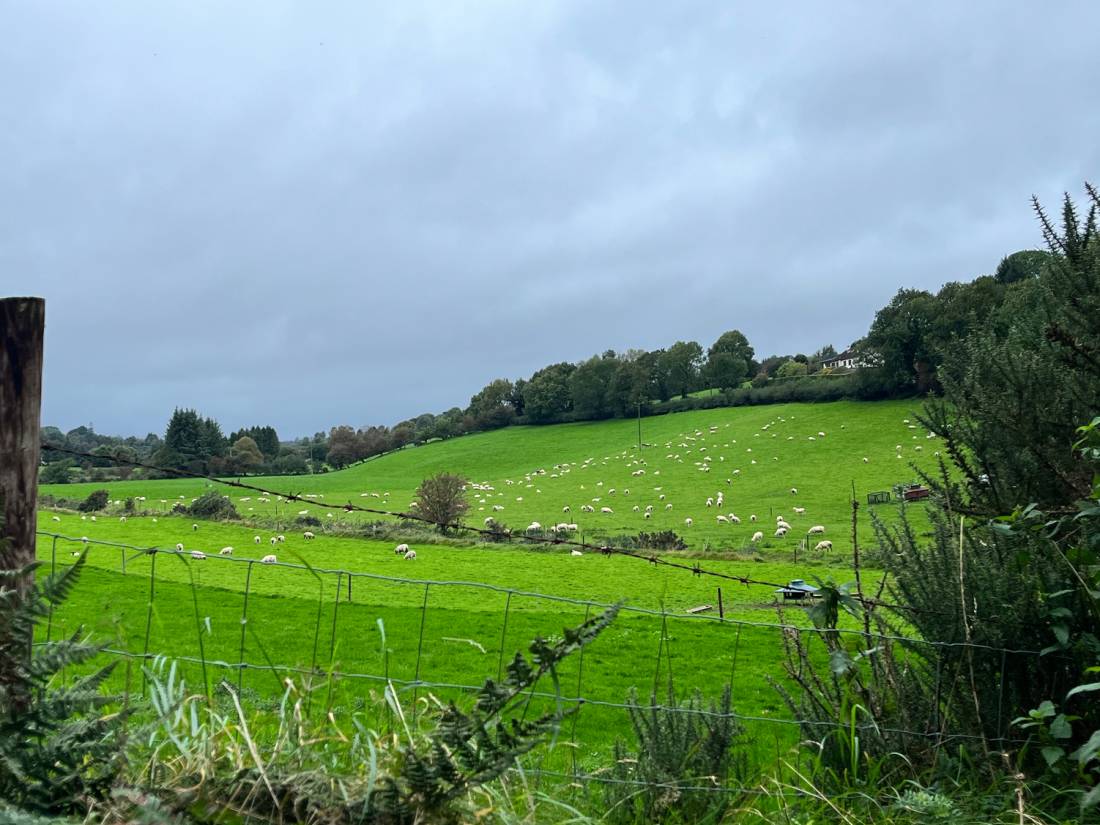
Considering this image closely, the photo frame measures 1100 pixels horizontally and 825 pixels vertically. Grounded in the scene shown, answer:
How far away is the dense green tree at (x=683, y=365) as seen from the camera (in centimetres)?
8531

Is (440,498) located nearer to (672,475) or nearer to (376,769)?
(672,475)

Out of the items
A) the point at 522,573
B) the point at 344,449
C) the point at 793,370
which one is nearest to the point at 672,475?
the point at 522,573

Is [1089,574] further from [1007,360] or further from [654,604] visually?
[654,604]

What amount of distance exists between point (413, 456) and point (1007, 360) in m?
74.0

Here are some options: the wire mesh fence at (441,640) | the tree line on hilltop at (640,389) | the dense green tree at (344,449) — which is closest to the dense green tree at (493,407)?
the tree line on hilltop at (640,389)

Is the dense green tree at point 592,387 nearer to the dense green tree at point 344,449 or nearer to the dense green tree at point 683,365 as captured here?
the dense green tree at point 683,365

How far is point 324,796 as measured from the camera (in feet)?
6.25

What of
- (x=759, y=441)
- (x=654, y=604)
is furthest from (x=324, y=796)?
(x=759, y=441)

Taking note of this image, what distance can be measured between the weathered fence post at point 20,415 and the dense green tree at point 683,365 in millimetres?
83449

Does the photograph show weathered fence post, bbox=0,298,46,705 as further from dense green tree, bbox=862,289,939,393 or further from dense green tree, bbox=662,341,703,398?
dense green tree, bbox=662,341,703,398

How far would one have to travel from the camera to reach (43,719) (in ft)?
6.05

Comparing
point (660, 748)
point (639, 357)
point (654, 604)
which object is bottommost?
point (654, 604)

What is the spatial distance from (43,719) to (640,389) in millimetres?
80799

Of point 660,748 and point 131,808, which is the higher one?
point 131,808
